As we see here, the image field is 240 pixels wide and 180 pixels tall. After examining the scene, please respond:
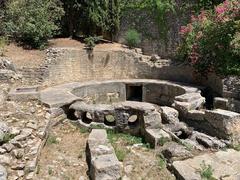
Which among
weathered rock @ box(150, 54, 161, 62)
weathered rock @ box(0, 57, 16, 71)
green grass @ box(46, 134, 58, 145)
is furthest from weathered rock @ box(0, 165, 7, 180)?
weathered rock @ box(150, 54, 161, 62)

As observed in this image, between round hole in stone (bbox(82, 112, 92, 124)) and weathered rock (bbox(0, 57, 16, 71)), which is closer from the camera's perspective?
round hole in stone (bbox(82, 112, 92, 124))

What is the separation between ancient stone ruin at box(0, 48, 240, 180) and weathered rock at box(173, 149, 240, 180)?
0.07 feet

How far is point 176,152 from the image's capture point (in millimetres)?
7633

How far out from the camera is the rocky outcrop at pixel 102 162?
6555mm

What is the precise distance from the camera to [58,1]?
15.4m

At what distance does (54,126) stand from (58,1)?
25.0 ft

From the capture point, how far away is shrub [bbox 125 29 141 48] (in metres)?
15.5

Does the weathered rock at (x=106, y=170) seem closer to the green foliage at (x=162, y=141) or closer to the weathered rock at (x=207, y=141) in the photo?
the green foliage at (x=162, y=141)

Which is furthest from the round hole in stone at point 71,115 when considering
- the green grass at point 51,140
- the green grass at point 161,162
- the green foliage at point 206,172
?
the green foliage at point 206,172

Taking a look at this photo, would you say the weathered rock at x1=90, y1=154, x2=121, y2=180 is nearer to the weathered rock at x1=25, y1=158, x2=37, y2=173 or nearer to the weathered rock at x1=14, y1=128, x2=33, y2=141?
the weathered rock at x1=25, y1=158, x2=37, y2=173

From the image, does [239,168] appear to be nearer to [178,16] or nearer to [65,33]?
[178,16]

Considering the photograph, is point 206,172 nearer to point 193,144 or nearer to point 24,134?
point 193,144

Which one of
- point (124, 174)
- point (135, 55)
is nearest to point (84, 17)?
point (135, 55)

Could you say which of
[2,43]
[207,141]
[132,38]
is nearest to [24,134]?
[207,141]
